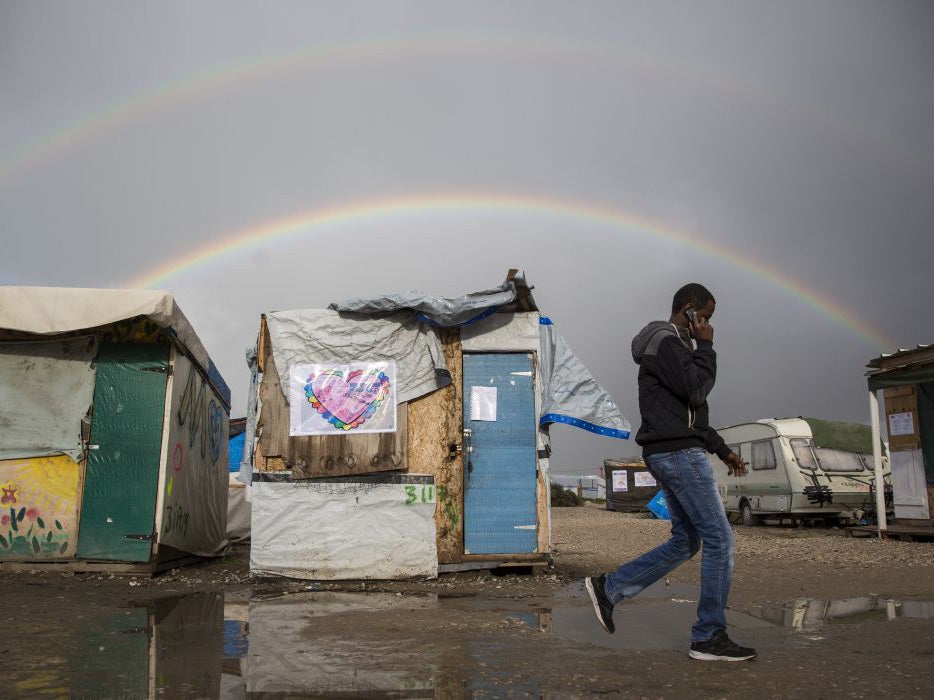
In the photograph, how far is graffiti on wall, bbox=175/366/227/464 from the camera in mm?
8695

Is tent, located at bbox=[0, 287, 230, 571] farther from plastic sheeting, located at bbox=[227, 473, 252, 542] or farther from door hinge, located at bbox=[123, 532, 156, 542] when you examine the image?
plastic sheeting, located at bbox=[227, 473, 252, 542]

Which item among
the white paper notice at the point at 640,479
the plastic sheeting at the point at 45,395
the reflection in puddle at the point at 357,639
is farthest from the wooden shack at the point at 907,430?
the white paper notice at the point at 640,479

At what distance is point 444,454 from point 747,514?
45.8ft

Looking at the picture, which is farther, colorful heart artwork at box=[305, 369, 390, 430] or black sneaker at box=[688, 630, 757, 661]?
colorful heart artwork at box=[305, 369, 390, 430]

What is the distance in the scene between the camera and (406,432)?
305 inches

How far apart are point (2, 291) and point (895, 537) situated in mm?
13754

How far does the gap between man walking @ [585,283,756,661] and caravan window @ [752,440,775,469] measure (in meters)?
14.8

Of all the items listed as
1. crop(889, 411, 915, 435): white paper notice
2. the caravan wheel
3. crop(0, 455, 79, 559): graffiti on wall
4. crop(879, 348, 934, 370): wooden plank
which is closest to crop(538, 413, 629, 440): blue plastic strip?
crop(0, 455, 79, 559): graffiti on wall

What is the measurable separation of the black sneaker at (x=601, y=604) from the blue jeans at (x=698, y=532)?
19 cm

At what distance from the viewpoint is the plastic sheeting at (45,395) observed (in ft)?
25.6

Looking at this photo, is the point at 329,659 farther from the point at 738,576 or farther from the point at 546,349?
the point at 738,576

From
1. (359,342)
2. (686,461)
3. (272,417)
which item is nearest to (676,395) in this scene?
(686,461)

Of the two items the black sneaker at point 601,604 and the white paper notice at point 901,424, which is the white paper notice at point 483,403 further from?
the white paper notice at point 901,424

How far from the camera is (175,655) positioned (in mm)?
4008
